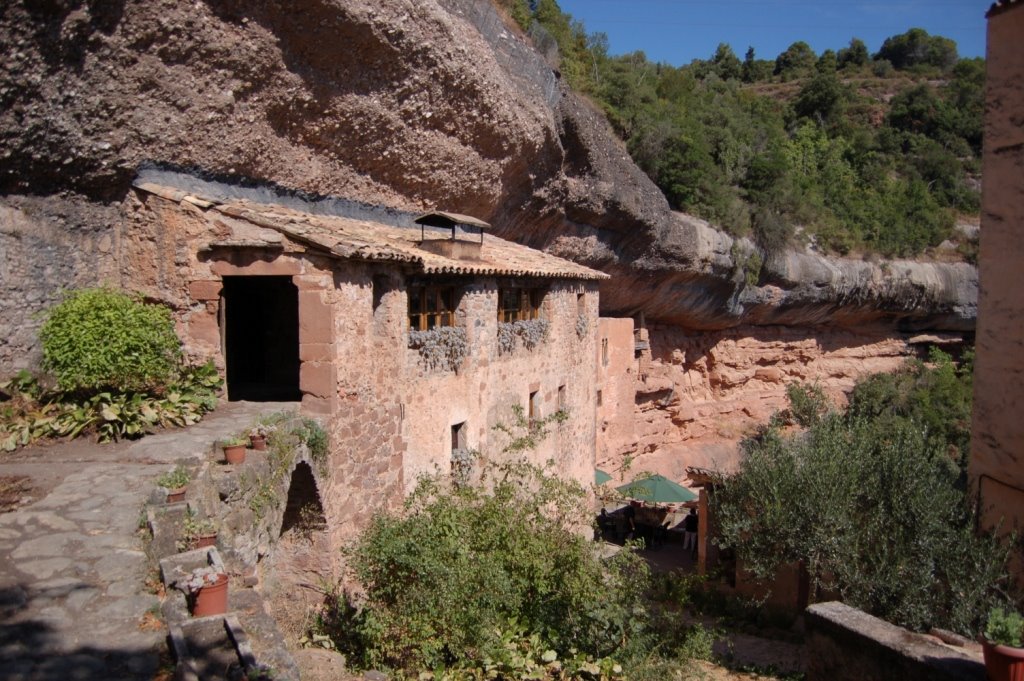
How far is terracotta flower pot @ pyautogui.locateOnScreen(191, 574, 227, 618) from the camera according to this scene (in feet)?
16.2

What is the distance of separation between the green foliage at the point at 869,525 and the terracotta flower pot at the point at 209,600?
784 cm

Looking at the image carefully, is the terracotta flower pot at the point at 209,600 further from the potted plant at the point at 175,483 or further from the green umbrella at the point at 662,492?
the green umbrella at the point at 662,492

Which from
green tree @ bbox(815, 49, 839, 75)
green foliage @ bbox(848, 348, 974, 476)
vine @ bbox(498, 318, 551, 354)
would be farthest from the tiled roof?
green tree @ bbox(815, 49, 839, 75)

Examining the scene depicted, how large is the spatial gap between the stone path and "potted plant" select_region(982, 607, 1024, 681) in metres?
5.65

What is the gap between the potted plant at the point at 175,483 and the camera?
6266 millimetres

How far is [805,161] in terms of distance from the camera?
34.8 metres

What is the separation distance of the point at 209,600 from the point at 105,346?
425cm

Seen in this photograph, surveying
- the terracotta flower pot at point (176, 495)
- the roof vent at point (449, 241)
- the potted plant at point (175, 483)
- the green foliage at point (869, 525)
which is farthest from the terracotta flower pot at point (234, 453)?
the green foliage at point (869, 525)

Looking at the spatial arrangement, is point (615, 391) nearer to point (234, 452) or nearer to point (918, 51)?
point (234, 452)

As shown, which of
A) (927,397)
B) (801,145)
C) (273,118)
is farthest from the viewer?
(801,145)

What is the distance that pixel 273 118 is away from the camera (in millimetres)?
10477

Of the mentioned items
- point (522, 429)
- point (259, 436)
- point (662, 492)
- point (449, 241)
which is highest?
point (449, 241)

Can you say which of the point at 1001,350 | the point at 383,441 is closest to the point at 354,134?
the point at 383,441

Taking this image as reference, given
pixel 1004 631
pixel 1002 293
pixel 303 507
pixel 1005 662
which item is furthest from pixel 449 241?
pixel 1005 662
